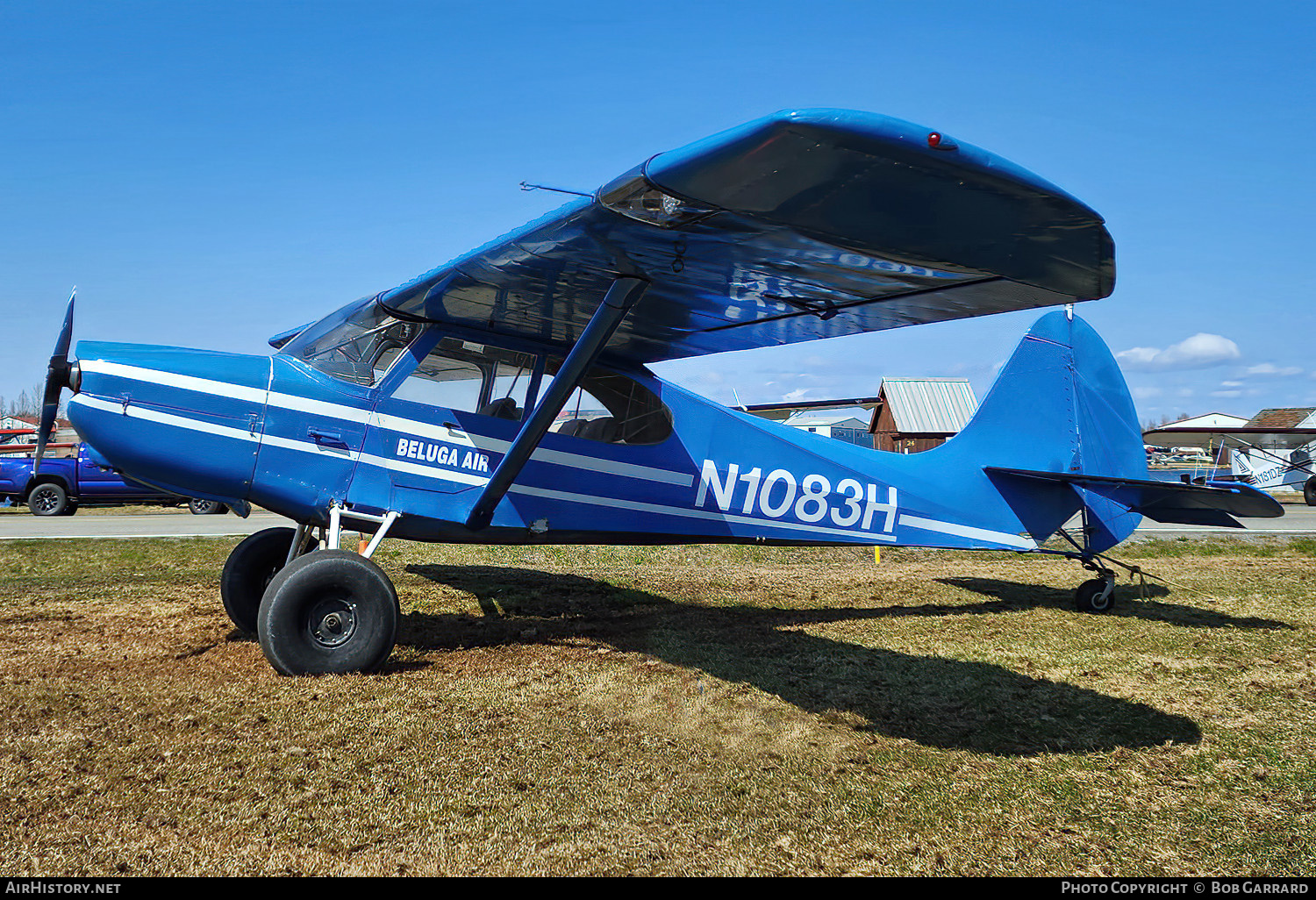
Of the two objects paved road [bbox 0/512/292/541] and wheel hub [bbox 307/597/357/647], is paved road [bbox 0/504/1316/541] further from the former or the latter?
wheel hub [bbox 307/597/357/647]

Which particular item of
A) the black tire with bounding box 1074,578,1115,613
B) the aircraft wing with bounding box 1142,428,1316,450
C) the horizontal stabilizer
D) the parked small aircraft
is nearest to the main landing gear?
the horizontal stabilizer

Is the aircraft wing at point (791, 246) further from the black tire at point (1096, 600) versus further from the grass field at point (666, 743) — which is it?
the black tire at point (1096, 600)

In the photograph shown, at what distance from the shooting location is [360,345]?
6.14 metres

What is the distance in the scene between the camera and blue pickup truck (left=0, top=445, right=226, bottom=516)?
19750 mm

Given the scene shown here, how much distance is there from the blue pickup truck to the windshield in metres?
Answer: 16.2

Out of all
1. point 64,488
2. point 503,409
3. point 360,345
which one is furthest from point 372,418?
point 64,488

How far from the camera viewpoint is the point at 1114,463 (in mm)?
8609

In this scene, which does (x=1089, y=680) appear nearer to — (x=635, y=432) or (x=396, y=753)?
(x=635, y=432)

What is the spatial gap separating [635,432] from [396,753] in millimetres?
3420

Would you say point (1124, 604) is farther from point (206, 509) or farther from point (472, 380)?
point (206, 509)

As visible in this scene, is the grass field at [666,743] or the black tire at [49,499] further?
the black tire at [49,499]

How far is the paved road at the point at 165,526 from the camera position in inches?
563

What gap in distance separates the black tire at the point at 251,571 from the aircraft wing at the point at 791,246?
7.79 feet

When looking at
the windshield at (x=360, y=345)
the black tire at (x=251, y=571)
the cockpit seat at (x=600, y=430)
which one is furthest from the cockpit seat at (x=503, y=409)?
the black tire at (x=251, y=571)
